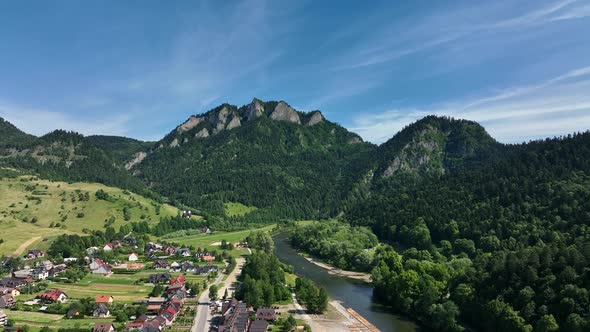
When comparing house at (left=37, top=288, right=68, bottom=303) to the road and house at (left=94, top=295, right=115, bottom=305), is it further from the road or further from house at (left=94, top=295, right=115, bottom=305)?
the road

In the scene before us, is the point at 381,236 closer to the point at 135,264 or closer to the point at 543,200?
the point at 543,200

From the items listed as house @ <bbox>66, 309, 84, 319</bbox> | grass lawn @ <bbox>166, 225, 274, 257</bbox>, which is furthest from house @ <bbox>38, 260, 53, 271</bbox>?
grass lawn @ <bbox>166, 225, 274, 257</bbox>

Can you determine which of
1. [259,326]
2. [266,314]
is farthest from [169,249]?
[259,326]

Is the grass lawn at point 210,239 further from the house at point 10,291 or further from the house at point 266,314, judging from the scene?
the house at point 266,314

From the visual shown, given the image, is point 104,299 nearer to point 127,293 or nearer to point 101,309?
point 101,309

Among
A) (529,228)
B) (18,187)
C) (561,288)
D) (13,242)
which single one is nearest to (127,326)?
(561,288)

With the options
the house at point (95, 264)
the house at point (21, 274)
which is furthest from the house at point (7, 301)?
the house at point (95, 264)
